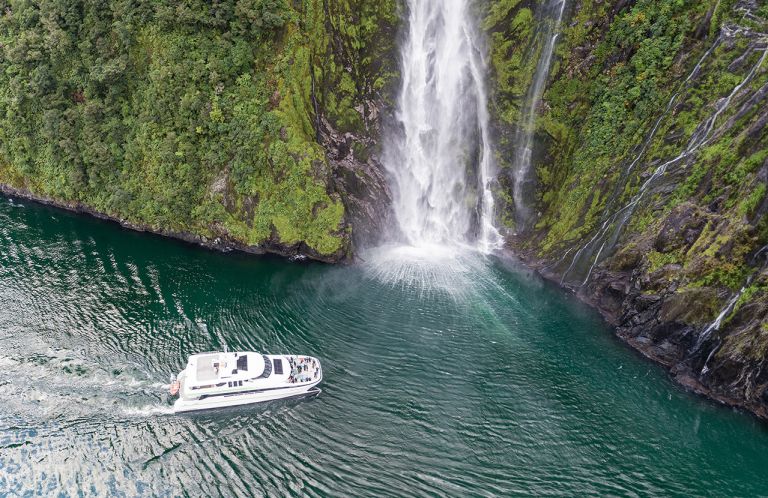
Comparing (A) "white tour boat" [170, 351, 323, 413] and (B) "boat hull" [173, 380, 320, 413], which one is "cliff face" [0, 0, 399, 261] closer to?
(A) "white tour boat" [170, 351, 323, 413]

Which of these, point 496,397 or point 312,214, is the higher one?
point 312,214

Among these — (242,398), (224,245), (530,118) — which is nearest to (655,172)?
(530,118)

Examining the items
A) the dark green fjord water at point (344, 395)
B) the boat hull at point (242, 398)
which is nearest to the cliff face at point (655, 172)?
the dark green fjord water at point (344, 395)

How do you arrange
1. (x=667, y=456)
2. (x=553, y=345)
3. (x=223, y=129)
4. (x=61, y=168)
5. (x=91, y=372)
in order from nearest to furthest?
(x=667, y=456) < (x=91, y=372) < (x=553, y=345) < (x=223, y=129) < (x=61, y=168)

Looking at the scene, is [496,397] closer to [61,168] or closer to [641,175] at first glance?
[641,175]

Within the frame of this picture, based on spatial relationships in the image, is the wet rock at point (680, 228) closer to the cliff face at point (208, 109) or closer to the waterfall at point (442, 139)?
the waterfall at point (442, 139)

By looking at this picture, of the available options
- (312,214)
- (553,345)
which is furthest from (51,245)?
(553,345)

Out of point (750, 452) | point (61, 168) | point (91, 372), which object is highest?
point (61, 168)
